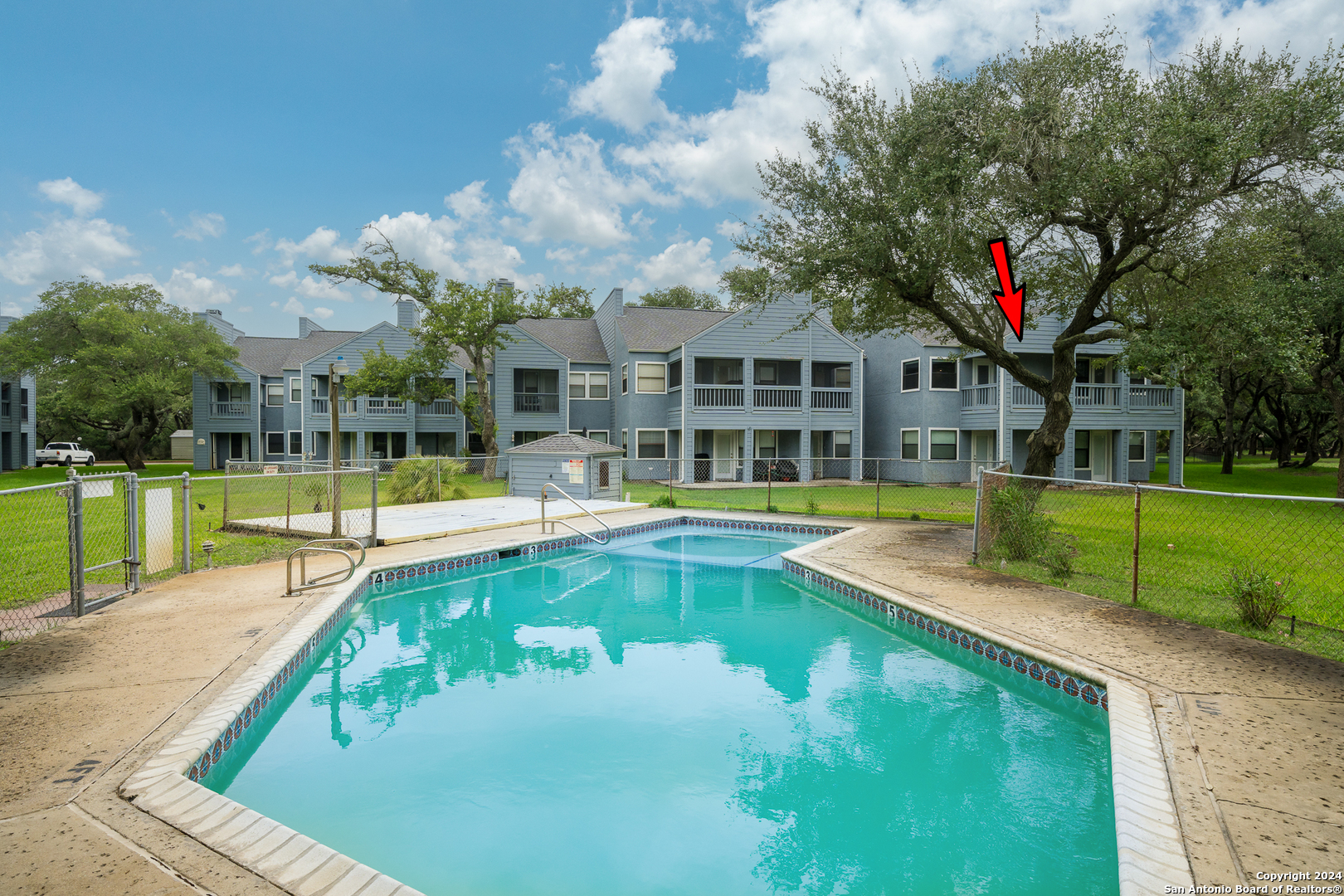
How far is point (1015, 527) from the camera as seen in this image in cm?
1051

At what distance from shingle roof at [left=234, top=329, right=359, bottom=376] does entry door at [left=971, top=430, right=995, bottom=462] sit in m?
31.2

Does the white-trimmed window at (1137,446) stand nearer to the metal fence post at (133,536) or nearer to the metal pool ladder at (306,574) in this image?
the metal pool ladder at (306,574)

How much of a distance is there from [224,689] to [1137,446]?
32.2 metres

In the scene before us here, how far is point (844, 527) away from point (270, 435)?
34.5 metres

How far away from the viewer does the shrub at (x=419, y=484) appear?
63.1 ft

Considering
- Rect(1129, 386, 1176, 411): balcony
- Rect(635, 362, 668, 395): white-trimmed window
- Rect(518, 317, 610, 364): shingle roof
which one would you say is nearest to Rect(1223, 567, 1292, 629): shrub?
Rect(635, 362, 668, 395): white-trimmed window

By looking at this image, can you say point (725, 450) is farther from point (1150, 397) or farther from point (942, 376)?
point (1150, 397)

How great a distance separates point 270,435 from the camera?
3684 cm

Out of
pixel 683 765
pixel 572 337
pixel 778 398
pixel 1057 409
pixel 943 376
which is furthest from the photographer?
pixel 572 337

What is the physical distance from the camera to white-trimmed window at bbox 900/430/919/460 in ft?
88.6

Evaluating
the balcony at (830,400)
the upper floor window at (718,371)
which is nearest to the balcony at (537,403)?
the upper floor window at (718,371)

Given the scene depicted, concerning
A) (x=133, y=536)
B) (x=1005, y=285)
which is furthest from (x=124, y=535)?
(x=1005, y=285)

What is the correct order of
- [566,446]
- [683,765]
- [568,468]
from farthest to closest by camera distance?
[566,446] < [568,468] < [683,765]

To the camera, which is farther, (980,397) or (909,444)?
(909,444)
